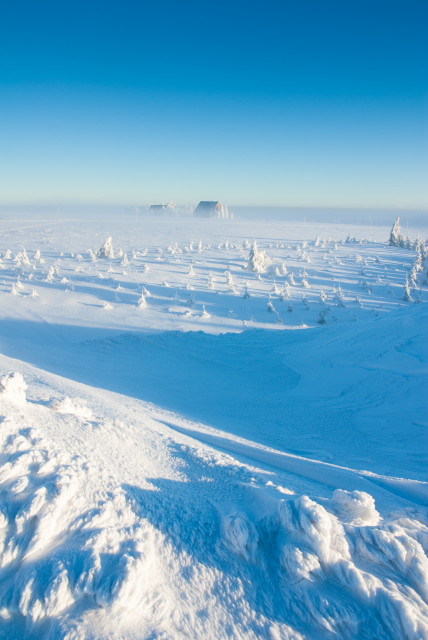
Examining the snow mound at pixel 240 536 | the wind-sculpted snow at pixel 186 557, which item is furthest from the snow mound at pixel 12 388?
the snow mound at pixel 240 536

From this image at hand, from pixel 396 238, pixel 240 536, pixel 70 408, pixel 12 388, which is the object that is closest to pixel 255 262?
pixel 70 408

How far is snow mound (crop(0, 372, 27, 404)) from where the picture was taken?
140 inches

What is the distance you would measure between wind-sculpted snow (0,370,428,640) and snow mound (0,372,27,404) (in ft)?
2.70

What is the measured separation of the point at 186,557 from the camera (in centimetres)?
211

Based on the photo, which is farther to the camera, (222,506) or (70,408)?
(70,408)

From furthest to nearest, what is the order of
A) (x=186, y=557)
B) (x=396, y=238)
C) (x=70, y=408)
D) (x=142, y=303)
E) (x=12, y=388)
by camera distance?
(x=396, y=238)
(x=142, y=303)
(x=70, y=408)
(x=12, y=388)
(x=186, y=557)

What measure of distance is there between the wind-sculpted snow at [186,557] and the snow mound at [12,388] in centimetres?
Answer: 82

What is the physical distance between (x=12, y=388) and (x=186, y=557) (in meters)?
2.61

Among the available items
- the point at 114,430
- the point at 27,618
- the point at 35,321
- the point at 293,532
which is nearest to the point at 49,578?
the point at 27,618

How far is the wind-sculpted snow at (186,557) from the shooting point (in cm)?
176

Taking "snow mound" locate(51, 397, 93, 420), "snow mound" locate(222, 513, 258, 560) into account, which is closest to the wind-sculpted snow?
"snow mound" locate(222, 513, 258, 560)

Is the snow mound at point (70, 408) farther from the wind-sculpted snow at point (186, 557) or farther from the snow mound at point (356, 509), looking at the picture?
the snow mound at point (356, 509)

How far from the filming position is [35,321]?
14.7 m

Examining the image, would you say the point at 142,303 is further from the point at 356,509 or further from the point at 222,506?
the point at 356,509
